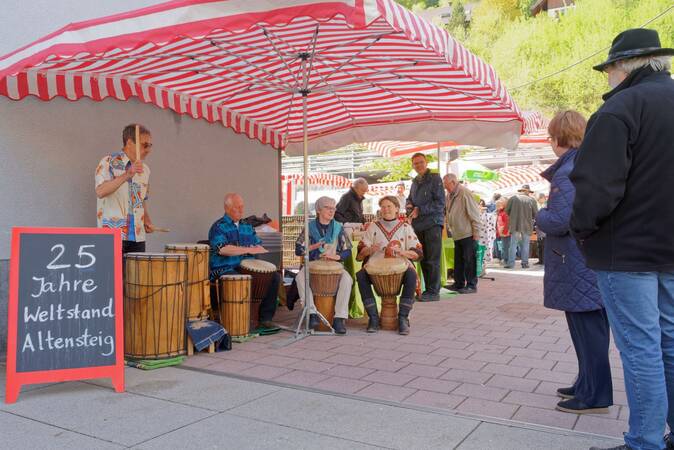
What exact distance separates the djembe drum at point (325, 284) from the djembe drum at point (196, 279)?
1.16 metres

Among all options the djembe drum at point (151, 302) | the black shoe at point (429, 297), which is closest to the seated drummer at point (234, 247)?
the djembe drum at point (151, 302)

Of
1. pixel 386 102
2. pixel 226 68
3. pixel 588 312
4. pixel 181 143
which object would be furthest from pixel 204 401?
pixel 386 102

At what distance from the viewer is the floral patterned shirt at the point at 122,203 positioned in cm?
483

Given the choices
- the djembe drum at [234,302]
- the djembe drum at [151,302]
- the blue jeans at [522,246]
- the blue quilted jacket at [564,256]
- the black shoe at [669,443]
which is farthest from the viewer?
the blue jeans at [522,246]

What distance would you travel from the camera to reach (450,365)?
4.67 meters

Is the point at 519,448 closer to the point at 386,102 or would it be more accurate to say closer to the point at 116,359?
the point at 116,359

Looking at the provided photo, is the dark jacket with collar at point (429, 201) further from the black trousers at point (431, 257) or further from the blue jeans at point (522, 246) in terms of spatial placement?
the blue jeans at point (522, 246)

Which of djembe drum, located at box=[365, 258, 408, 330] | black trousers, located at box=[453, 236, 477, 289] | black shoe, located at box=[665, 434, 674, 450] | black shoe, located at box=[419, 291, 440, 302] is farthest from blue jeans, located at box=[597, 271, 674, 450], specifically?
black trousers, located at box=[453, 236, 477, 289]

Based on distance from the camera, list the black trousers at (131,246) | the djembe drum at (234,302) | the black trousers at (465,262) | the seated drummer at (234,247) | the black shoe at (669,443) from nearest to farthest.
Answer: the black shoe at (669,443) < the black trousers at (131,246) < the djembe drum at (234,302) < the seated drummer at (234,247) < the black trousers at (465,262)

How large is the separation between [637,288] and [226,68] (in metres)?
3.96

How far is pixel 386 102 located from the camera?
678cm

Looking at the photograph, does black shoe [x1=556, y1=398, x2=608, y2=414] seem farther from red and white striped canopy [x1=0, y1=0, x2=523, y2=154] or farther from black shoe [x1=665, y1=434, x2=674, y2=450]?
red and white striped canopy [x1=0, y1=0, x2=523, y2=154]

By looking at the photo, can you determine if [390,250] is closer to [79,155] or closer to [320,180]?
[79,155]

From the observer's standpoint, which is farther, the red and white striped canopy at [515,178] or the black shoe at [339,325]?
the red and white striped canopy at [515,178]
